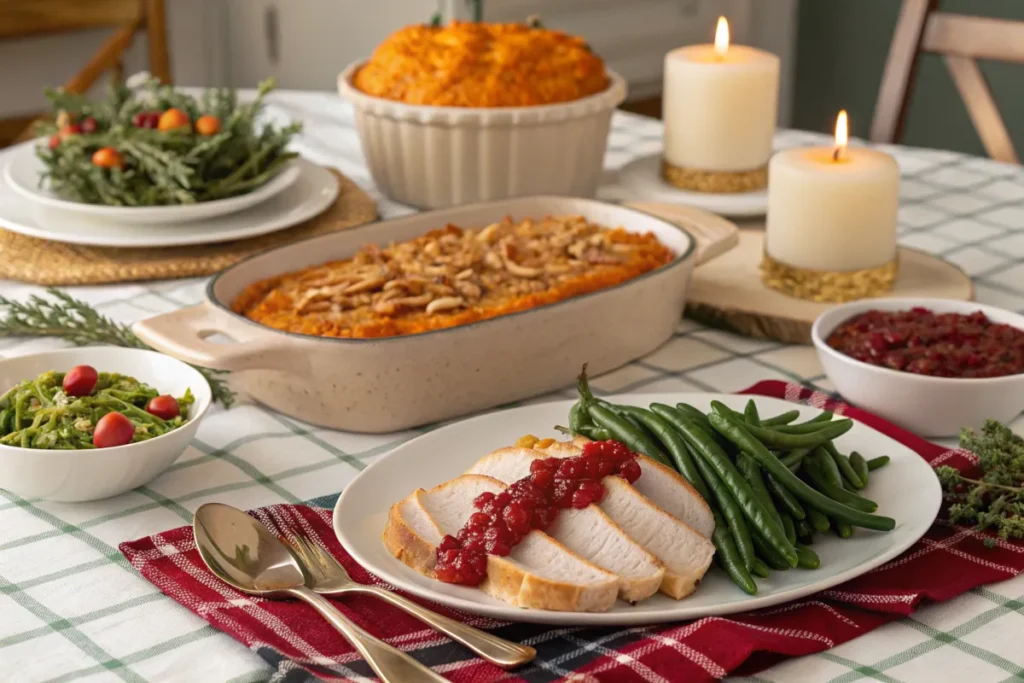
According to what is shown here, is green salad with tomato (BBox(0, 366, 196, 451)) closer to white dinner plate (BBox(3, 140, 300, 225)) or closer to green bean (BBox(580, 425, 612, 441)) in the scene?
green bean (BBox(580, 425, 612, 441))

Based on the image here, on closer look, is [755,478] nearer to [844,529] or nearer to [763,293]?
[844,529]

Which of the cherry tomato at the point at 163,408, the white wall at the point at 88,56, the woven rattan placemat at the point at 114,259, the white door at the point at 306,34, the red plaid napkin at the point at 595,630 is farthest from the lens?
the white door at the point at 306,34

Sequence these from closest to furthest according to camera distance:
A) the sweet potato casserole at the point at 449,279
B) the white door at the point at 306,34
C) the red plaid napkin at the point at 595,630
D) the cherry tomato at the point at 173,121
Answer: the red plaid napkin at the point at 595,630 < the sweet potato casserole at the point at 449,279 < the cherry tomato at the point at 173,121 < the white door at the point at 306,34

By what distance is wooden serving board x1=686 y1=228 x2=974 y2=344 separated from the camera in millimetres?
2225

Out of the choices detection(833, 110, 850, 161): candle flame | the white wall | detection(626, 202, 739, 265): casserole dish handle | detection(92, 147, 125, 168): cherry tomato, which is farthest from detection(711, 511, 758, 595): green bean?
the white wall

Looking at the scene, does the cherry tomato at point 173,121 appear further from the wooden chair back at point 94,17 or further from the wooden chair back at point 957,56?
the wooden chair back at point 94,17

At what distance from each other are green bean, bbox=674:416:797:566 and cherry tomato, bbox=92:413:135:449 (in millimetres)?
730

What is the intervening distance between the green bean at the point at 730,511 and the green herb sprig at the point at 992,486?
307 mm

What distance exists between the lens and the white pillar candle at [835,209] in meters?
2.24

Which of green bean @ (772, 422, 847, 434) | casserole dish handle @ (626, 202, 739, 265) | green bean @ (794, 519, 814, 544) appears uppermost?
casserole dish handle @ (626, 202, 739, 265)

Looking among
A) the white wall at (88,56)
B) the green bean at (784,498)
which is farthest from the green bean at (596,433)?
the white wall at (88,56)

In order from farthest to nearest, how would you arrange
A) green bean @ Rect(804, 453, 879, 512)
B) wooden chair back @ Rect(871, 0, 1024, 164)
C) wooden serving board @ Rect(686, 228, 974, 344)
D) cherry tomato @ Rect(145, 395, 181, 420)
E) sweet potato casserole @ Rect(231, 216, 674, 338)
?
wooden chair back @ Rect(871, 0, 1024, 164) < wooden serving board @ Rect(686, 228, 974, 344) < sweet potato casserole @ Rect(231, 216, 674, 338) < cherry tomato @ Rect(145, 395, 181, 420) < green bean @ Rect(804, 453, 879, 512)

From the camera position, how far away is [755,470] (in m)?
1.54

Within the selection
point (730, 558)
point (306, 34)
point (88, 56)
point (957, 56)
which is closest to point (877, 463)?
point (730, 558)
